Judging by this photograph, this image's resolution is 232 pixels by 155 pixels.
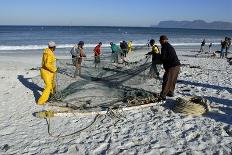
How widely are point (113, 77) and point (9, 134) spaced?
13.6ft

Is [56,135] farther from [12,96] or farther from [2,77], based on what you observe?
[2,77]

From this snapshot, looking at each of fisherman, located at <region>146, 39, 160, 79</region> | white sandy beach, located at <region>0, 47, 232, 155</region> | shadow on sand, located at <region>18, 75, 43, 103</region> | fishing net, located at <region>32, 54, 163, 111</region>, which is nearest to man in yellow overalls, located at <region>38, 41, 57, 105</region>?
fishing net, located at <region>32, 54, 163, 111</region>

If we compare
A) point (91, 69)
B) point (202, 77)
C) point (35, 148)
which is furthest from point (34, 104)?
point (202, 77)

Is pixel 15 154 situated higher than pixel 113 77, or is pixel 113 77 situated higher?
pixel 113 77

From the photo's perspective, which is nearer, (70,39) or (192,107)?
(192,107)

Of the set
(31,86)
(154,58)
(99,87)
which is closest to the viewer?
(99,87)

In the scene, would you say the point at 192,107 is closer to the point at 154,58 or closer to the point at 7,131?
the point at 154,58

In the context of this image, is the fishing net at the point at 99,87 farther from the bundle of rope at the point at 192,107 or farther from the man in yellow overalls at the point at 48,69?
the bundle of rope at the point at 192,107

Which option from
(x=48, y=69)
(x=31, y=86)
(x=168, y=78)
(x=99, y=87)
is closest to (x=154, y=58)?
(x=168, y=78)

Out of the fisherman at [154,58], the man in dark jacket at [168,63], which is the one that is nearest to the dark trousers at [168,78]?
the man in dark jacket at [168,63]

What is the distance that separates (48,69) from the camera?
981 centimetres

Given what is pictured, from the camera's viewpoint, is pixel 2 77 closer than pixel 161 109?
No

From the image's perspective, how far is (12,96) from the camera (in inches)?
448

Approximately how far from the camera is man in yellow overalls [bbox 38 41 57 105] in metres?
9.70
